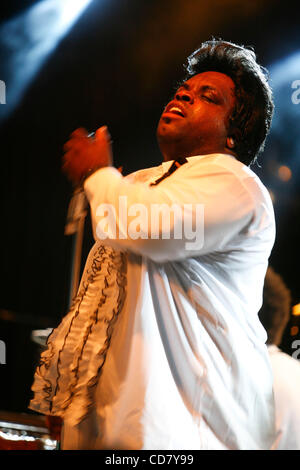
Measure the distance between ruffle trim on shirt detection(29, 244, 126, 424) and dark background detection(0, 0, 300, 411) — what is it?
1.56m

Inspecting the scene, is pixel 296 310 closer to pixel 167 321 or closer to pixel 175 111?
pixel 175 111

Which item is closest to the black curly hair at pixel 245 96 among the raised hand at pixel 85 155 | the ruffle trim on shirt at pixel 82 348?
the raised hand at pixel 85 155

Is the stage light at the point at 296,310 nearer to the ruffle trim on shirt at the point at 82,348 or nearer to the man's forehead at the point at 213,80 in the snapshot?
the man's forehead at the point at 213,80

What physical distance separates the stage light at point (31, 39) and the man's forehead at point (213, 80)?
57.3 inches

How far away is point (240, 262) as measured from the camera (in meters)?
1.40

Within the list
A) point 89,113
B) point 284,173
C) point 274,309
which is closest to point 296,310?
point 274,309

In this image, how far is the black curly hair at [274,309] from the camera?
8.78 ft

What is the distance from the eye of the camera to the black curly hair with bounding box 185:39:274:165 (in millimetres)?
1669

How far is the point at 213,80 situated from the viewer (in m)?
1.66

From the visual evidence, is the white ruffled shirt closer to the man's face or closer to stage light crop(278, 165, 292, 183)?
the man's face

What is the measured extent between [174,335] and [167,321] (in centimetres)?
3

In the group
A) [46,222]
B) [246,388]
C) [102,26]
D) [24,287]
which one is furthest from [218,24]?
[246,388]

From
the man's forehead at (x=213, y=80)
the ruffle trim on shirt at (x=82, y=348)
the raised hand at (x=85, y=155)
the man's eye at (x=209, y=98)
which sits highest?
the man's forehead at (x=213, y=80)
